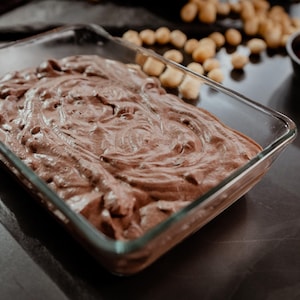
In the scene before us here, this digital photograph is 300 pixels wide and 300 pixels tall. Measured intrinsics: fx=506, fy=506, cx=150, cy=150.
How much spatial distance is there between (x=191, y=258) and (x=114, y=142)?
29 cm

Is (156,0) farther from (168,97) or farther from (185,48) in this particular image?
(168,97)

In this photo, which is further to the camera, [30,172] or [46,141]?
[46,141]

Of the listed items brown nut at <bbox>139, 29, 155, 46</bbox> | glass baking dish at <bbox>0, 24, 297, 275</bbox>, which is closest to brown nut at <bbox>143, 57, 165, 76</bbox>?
glass baking dish at <bbox>0, 24, 297, 275</bbox>

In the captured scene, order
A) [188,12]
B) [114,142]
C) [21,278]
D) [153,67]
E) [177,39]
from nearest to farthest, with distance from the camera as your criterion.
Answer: [21,278]
[114,142]
[153,67]
[177,39]
[188,12]

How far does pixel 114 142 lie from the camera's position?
42.2 inches

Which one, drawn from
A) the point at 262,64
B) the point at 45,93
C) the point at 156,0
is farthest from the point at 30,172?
the point at 156,0

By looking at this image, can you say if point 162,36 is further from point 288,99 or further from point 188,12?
point 288,99

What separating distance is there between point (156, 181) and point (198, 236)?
6.6 inches

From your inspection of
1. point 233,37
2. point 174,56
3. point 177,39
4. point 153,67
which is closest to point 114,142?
point 153,67

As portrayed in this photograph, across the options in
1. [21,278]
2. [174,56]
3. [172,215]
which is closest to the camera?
[172,215]

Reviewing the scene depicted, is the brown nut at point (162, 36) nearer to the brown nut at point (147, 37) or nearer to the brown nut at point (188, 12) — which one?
the brown nut at point (147, 37)

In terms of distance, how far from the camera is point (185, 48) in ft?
5.78

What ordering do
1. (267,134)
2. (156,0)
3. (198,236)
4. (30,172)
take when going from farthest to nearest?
(156,0), (267,134), (198,236), (30,172)

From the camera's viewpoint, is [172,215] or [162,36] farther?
[162,36]
